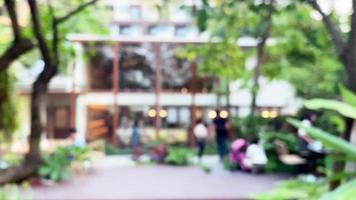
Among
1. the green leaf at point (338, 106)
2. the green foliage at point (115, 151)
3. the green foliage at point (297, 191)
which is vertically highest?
the green leaf at point (338, 106)

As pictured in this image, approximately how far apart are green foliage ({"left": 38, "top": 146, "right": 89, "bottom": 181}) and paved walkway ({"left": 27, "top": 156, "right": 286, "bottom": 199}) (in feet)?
0.83

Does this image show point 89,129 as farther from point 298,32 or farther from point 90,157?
point 298,32

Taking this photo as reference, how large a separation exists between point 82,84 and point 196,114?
522 centimetres

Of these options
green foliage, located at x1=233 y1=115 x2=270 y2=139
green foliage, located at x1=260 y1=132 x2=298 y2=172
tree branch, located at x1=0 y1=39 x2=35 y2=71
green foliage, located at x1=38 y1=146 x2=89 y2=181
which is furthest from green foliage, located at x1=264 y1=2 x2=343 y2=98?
tree branch, located at x1=0 y1=39 x2=35 y2=71

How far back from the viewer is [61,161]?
1188 centimetres

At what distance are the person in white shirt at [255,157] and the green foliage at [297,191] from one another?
10.5m

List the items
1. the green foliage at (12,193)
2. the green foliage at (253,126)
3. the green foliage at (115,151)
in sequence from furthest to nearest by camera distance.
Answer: the green foliage at (115,151)
the green foliage at (253,126)
the green foliage at (12,193)

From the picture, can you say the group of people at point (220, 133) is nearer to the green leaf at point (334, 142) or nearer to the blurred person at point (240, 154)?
the blurred person at point (240, 154)

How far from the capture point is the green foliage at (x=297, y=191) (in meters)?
1.98

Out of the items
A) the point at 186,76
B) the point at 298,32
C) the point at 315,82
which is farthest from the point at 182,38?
the point at 298,32

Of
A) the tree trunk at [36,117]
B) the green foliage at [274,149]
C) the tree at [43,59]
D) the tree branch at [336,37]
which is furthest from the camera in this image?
the green foliage at [274,149]

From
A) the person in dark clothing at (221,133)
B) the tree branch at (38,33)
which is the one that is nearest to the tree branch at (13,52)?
the tree branch at (38,33)

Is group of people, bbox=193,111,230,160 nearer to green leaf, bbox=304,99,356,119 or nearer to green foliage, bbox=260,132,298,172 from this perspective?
green foliage, bbox=260,132,298,172

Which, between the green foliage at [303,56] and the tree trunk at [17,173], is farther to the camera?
the green foliage at [303,56]
